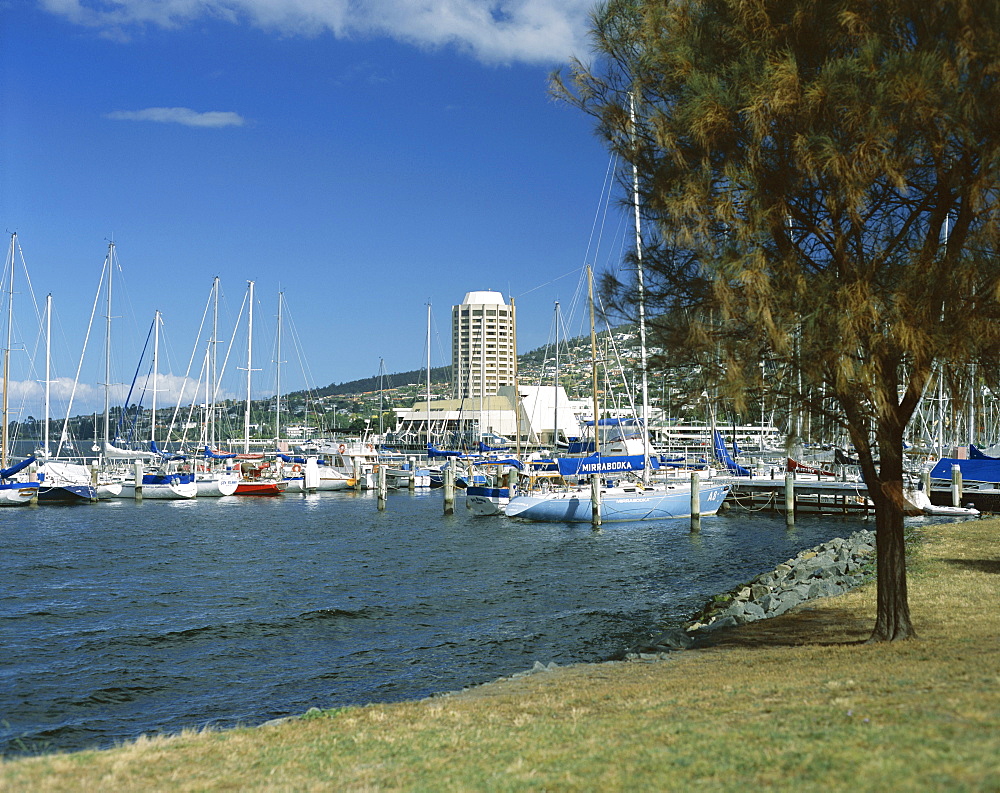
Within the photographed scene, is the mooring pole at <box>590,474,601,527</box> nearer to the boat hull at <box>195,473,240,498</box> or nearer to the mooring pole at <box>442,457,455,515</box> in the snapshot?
the mooring pole at <box>442,457,455,515</box>

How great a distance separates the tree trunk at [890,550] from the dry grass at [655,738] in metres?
0.43

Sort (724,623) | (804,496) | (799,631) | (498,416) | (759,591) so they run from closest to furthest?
1. (799,631)
2. (724,623)
3. (759,591)
4. (804,496)
5. (498,416)

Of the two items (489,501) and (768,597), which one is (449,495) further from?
(768,597)

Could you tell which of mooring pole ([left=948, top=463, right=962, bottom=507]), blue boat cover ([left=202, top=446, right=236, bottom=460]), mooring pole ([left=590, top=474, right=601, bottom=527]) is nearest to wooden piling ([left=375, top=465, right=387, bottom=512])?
mooring pole ([left=590, top=474, right=601, bottom=527])

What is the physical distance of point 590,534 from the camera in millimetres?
43750

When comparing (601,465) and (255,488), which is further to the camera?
(255,488)

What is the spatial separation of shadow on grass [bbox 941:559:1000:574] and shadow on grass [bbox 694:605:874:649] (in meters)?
4.91

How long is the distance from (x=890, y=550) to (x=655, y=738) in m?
6.69

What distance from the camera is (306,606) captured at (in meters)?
25.7

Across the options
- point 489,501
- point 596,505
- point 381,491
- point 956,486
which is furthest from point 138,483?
point 956,486

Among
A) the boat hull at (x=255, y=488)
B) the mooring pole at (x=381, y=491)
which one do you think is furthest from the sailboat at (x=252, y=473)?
the mooring pole at (x=381, y=491)

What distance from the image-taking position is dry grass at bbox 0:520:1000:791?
6.77 metres

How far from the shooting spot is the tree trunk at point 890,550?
1295 centimetres

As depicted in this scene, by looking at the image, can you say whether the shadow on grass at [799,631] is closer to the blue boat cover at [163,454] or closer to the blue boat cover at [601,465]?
the blue boat cover at [601,465]
